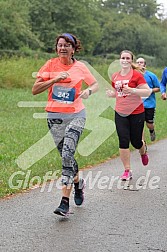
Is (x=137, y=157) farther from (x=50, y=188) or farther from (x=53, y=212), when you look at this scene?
(x=53, y=212)

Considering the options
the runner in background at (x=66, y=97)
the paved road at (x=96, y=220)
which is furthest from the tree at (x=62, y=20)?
the runner in background at (x=66, y=97)

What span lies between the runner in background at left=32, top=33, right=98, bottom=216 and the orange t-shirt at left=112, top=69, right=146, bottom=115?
5.66ft

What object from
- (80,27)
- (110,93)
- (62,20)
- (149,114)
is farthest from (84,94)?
(80,27)

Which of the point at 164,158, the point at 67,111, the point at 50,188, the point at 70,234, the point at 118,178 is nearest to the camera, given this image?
the point at 70,234

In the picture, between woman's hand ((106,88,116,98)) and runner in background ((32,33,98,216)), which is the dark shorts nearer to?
woman's hand ((106,88,116,98))

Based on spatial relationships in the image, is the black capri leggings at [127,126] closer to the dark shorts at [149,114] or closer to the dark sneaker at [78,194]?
the dark sneaker at [78,194]

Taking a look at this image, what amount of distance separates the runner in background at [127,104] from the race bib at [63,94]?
188cm

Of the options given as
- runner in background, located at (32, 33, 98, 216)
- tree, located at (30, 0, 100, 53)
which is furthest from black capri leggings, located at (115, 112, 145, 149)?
tree, located at (30, 0, 100, 53)

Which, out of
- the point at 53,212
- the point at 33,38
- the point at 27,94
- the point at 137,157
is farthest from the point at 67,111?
the point at 33,38

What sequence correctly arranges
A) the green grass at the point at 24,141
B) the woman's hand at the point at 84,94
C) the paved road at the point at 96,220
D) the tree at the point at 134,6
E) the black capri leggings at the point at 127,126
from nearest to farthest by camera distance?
the paved road at the point at 96,220 < the woman's hand at the point at 84,94 < the black capri leggings at the point at 127,126 < the green grass at the point at 24,141 < the tree at the point at 134,6

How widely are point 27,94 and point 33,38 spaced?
26.1 m

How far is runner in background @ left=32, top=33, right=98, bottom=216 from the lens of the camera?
6.05m

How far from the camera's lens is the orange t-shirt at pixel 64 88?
609 cm

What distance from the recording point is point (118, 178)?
847 cm
